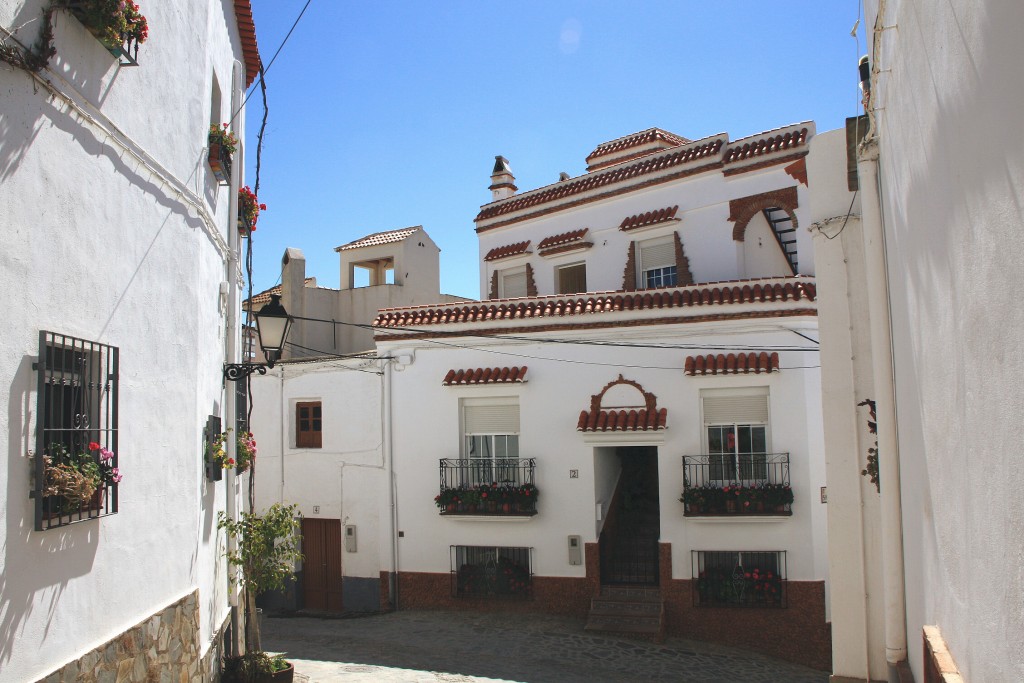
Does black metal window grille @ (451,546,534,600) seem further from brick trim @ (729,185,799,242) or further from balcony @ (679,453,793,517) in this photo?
brick trim @ (729,185,799,242)

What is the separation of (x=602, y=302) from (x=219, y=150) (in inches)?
331

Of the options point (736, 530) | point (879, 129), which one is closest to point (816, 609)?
point (736, 530)

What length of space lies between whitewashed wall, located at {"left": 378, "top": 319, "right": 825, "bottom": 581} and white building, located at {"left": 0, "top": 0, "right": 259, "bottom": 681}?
707 cm

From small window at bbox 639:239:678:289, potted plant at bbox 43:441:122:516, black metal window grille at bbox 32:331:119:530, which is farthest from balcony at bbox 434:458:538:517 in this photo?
potted plant at bbox 43:441:122:516

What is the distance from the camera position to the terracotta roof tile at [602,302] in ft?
47.4

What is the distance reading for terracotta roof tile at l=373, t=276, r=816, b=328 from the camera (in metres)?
14.4

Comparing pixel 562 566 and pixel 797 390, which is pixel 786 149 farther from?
pixel 562 566

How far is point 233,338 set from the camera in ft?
34.0

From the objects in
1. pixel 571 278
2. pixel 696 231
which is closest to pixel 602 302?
pixel 696 231

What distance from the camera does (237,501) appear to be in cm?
1045

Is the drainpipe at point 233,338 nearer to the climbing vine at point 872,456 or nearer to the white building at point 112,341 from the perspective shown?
the white building at point 112,341

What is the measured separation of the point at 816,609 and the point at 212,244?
10841 mm

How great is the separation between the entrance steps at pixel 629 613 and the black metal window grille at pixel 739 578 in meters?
0.75

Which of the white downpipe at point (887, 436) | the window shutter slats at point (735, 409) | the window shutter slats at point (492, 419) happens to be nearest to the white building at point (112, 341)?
the white downpipe at point (887, 436)
